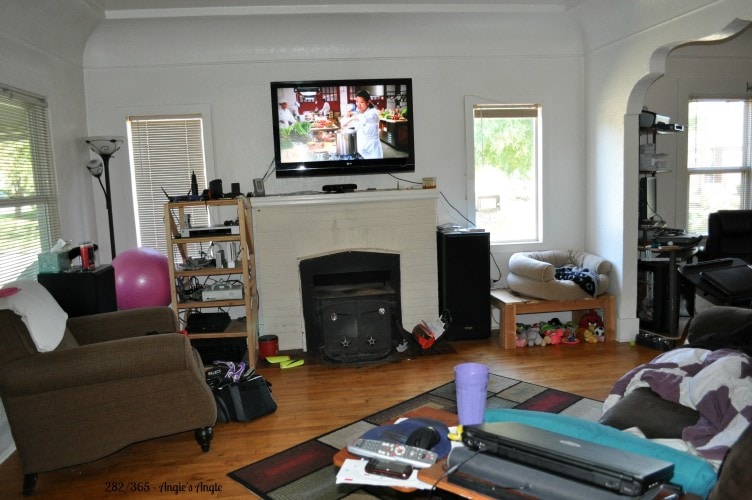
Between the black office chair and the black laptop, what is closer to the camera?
the black laptop

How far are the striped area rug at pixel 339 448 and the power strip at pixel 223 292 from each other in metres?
1.47

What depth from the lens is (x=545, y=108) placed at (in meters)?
4.89

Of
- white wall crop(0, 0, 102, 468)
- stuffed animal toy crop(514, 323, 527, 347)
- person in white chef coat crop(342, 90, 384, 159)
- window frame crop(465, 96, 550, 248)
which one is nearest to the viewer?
white wall crop(0, 0, 102, 468)

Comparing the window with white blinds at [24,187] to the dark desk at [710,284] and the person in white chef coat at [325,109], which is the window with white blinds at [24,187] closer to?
the person in white chef coat at [325,109]

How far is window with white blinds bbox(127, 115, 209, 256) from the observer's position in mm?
4574

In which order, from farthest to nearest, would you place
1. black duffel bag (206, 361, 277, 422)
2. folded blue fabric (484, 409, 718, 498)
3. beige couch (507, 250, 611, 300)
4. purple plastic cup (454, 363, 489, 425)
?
beige couch (507, 250, 611, 300) < black duffel bag (206, 361, 277, 422) < purple plastic cup (454, 363, 489, 425) < folded blue fabric (484, 409, 718, 498)

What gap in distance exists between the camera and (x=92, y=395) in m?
2.57

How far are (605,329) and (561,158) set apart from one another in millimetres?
1506

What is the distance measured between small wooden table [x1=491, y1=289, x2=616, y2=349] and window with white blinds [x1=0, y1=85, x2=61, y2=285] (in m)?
3.30

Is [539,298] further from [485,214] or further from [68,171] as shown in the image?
[68,171]

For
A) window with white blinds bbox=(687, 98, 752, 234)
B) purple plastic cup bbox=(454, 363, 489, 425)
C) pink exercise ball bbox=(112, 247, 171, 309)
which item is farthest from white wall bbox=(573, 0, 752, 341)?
pink exercise ball bbox=(112, 247, 171, 309)

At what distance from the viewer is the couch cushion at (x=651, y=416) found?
223 cm

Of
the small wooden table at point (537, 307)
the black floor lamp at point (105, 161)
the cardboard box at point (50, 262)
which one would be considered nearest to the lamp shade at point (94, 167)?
the black floor lamp at point (105, 161)

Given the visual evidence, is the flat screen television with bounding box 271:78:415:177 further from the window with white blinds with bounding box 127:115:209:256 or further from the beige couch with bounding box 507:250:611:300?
the beige couch with bounding box 507:250:611:300
